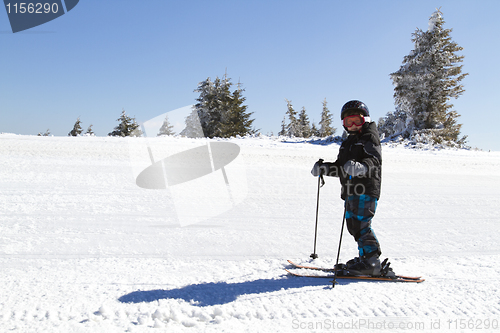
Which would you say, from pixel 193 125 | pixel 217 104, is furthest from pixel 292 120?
pixel 193 125

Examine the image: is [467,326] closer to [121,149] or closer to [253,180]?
[253,180]

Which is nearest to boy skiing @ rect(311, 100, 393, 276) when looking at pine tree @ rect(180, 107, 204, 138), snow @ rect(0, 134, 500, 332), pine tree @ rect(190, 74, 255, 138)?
snow @ rect(0, 134, 500, 332)

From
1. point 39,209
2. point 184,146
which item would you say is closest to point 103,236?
point 39,209

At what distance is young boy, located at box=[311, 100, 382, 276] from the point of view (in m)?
2.85

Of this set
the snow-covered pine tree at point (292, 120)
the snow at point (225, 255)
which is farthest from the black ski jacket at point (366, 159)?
the snow-covered pine tree at point (292, 120)

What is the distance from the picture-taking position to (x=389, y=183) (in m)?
7.33

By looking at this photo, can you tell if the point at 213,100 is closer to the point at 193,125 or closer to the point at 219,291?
the point at 193,125

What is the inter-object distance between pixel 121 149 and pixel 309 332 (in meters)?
8.24

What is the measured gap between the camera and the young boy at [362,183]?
285cm

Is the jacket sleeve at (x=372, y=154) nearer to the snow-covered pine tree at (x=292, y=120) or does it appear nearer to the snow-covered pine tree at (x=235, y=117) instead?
A: the snow-covered pine tree at (x=235, y=117)

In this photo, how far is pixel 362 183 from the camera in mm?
2869

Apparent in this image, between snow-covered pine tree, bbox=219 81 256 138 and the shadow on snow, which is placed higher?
snow-covered pine tree, bbox=219 81 256 138

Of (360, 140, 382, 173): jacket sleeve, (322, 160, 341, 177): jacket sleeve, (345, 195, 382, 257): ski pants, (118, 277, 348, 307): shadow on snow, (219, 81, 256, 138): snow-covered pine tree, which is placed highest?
(219, 81, 256, 138): snow-covered pine tree

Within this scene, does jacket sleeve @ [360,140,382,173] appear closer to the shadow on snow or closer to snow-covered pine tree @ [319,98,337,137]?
the shadow on snow
